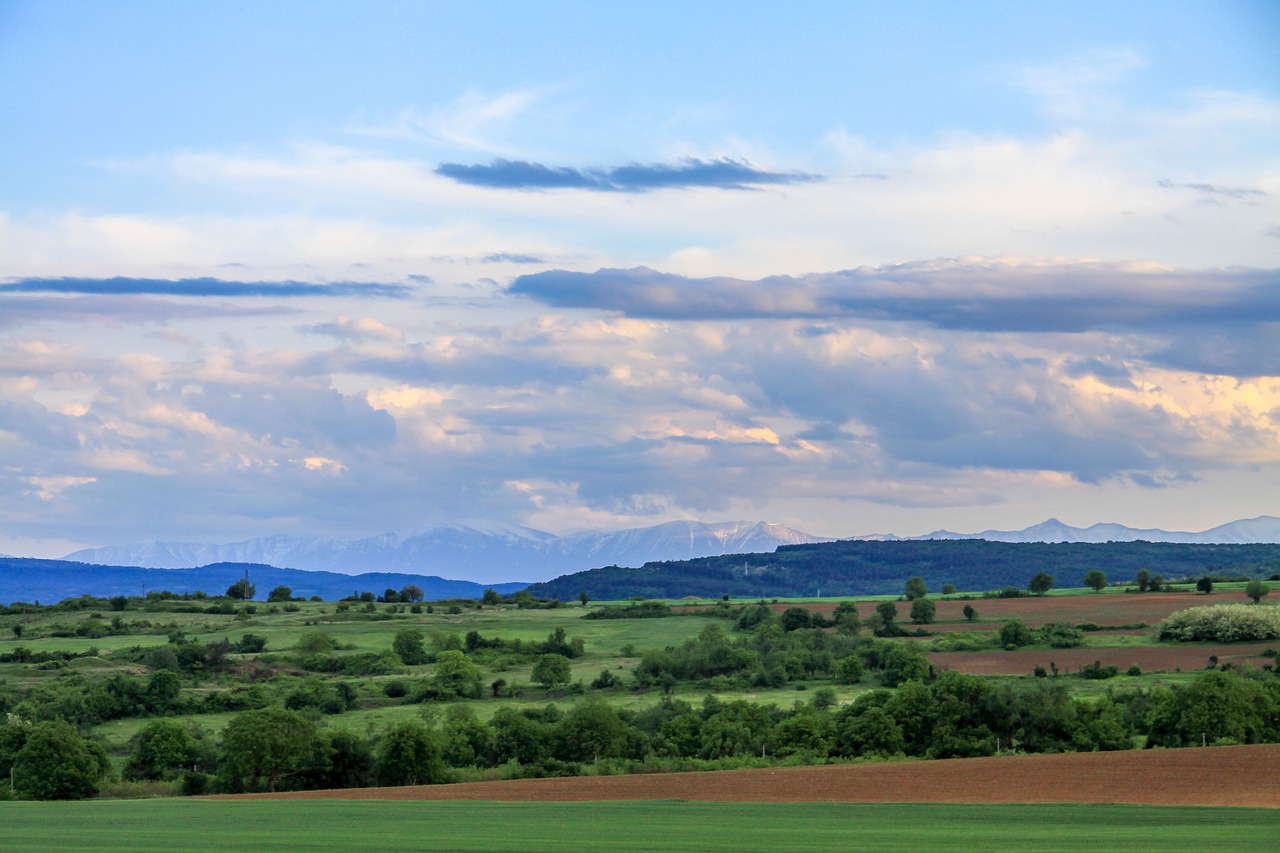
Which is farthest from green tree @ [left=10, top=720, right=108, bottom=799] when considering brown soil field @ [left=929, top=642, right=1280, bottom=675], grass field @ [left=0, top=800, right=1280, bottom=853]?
brown soil field @ [left=929, top=642, right=1280, bottom=675]

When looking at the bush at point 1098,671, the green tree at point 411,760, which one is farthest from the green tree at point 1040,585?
the green tree at point 411,760

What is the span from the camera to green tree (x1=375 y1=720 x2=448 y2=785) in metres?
73.4

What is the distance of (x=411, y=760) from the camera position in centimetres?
7362

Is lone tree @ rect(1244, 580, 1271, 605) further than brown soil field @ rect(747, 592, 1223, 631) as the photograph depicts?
Yes

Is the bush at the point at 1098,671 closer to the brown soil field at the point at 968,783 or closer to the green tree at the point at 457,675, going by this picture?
the brown soil field at the point at 968,783

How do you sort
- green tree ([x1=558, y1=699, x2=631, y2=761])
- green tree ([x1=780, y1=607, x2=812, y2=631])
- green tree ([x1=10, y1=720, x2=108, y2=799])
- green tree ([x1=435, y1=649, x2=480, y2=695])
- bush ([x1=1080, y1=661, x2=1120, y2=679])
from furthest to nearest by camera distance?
green tree ([x1=780, y1=607, x2=812, y2=631]) < green tree ([x1=435, y1=649, x2=480, y2=695]) < bush ([x1=1080, y1=661, x2=1120, y2=679]) < green tree ([x1=558, y1=699, x2=631, y2=761]) < green tree ([x1=10, y1=720, x2=108, y2=799])

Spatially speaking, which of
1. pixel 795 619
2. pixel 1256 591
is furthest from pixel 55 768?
pixel 1256 591

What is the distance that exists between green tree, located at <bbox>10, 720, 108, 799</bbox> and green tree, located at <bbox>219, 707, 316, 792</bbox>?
7.05 m

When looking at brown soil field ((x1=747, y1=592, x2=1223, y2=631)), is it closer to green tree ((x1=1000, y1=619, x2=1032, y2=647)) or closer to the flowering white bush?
the flowering white bush

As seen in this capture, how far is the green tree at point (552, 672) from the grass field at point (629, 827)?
2493 inches

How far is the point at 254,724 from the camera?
7388 centimetres

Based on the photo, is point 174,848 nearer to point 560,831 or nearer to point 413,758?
point 560,831

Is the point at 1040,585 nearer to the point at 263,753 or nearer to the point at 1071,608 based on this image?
the point at 1071,608

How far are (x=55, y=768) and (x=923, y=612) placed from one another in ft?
365
